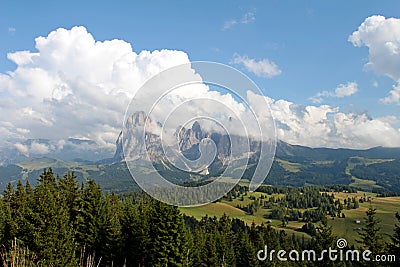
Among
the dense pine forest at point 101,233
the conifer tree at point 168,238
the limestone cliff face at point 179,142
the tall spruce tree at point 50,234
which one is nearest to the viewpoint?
the limestone cliff face at point 179,142

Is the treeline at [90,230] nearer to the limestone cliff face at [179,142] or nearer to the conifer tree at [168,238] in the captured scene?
the conifer tree at [168,238]

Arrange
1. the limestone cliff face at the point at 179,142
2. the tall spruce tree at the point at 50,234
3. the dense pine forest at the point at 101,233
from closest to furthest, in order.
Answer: the limestone cliff face at the point at 179,142 → the tall spruce tree at the point at 50,234 → the dense pine forest at the point at 101,233

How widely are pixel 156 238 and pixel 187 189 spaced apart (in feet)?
111

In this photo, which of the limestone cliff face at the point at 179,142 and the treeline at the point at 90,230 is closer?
the limestone cliff face at the point at 179,142

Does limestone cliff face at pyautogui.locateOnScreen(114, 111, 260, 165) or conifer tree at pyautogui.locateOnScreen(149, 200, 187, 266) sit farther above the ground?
limestone cliff face at pyautogui.locateOnScreen(114, 111, 260, 165)

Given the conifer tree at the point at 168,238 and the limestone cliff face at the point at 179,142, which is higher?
the limestone cliff face at the point at 179,142

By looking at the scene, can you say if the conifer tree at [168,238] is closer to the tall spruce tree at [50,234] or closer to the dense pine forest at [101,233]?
the dense pine forest at [101,233]

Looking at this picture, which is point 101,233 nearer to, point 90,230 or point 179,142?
point 90,230

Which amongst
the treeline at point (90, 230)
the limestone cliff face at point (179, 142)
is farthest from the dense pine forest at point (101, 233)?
the limestone cliff face at point (179, 142)

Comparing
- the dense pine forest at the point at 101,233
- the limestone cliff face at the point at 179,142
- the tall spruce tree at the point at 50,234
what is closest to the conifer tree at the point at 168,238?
the dense pine forest at the point at 101,233

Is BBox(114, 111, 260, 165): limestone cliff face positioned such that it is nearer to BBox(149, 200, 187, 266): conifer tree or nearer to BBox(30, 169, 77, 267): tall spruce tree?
BBox(30, 169, 77, 267): tall spruce tree

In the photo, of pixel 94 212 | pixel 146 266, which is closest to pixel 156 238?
pixel 146 266

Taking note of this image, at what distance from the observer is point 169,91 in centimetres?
770

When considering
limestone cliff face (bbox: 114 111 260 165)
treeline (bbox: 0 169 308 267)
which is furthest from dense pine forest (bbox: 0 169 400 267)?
limestone cliff face (bbox: 114 111 260 165)
